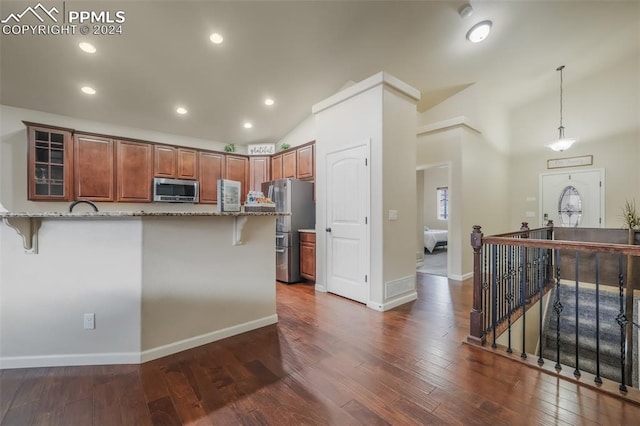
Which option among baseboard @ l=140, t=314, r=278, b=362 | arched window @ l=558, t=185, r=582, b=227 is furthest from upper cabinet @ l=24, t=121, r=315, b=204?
arched window @ l=558, t=185, r=582, b=227

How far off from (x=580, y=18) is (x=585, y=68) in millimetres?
1896

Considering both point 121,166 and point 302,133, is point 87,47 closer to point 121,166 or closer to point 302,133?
point 121,166

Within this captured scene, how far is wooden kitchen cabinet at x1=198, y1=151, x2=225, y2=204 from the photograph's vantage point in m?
5.21

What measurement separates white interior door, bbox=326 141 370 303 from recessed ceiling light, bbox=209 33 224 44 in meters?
1.95

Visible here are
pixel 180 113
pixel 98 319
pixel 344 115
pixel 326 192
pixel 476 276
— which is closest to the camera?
pixel 98 319

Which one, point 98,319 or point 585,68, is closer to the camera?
point 98,319

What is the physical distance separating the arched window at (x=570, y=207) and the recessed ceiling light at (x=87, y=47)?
846cm

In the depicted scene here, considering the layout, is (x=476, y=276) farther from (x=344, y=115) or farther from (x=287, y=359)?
(x=344, y=115)

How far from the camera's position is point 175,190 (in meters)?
4.82

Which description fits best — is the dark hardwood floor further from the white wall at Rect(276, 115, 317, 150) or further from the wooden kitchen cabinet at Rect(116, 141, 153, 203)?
the white wall at Rect(276, 115, 317, 150)

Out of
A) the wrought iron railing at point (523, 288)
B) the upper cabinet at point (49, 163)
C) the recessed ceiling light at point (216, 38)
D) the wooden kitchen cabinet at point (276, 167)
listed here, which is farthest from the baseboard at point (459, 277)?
the upper cabinet at point (49, 163)

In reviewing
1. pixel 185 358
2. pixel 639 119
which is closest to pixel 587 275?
pixel 639 119

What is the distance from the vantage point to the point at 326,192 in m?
3.93

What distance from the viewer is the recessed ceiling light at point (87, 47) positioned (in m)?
3.05
